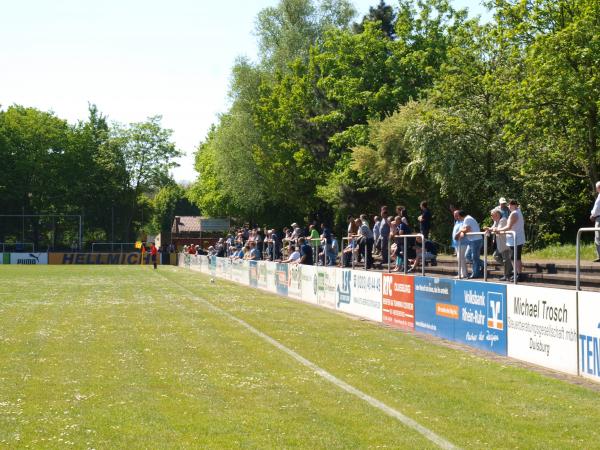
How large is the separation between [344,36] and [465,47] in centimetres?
1192

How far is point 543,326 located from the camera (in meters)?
13.6

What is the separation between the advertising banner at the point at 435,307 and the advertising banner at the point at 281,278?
14.1 m

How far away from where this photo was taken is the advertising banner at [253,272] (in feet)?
129

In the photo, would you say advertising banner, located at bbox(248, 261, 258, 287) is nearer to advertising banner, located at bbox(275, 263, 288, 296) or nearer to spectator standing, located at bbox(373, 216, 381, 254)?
advertising banner, located at bbox(275, 263, 288, 296)

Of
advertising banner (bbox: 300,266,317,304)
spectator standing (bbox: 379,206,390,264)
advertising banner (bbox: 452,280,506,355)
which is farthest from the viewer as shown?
advertising banner (bbox: 300,266,317,304)

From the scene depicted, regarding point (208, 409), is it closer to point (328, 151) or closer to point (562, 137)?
point (562, 137)

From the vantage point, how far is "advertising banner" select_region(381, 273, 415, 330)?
778 inches

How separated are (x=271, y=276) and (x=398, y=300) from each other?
1593cm

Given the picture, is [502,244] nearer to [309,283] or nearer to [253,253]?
[309,283]

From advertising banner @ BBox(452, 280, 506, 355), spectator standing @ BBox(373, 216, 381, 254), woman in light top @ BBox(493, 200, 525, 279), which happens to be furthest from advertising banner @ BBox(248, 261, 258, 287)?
woman in light top @ BBox(493, 200, 525, 279)

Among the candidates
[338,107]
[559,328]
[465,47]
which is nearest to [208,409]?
[559,328]

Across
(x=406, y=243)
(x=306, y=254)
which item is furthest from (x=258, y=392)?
(x=306, y=254)

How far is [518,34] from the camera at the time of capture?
3562cm

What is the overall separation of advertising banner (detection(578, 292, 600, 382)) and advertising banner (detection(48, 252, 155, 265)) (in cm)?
6849
